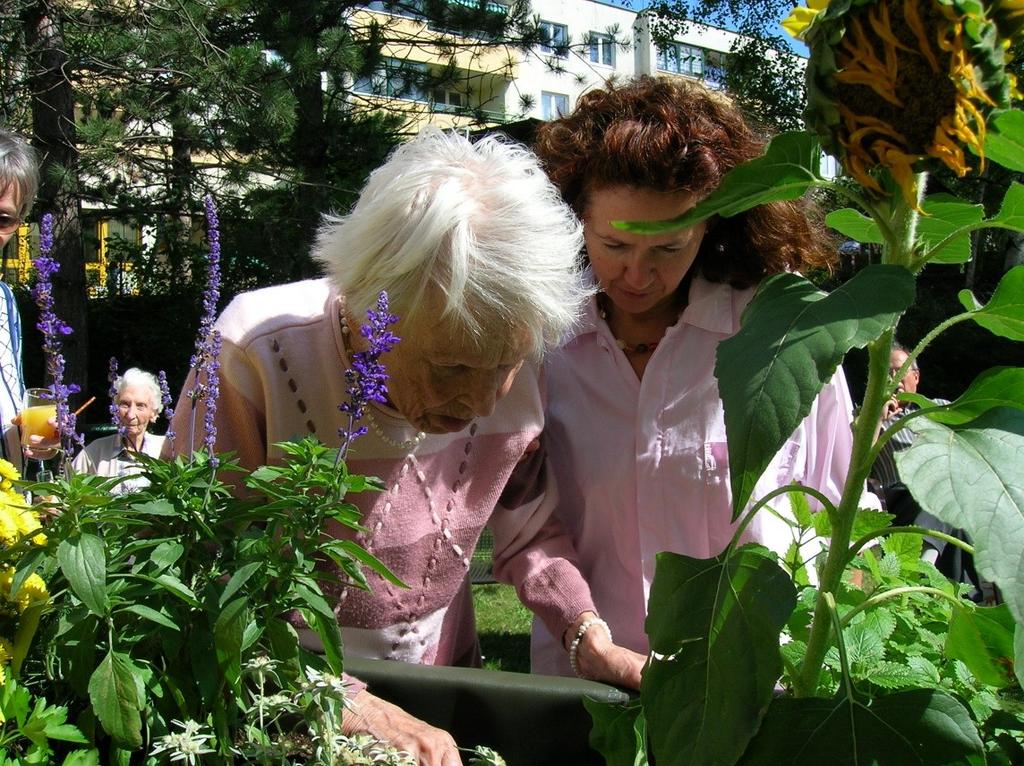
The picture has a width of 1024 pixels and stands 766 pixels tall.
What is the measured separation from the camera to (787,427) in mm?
765

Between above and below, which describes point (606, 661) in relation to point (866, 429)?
below

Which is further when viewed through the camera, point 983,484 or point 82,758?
point 82,758

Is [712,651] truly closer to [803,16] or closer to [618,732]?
[618,732]

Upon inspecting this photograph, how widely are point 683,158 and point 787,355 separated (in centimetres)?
122

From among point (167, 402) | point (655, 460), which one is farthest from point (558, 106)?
point (167, 402)

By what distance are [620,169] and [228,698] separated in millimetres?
1234

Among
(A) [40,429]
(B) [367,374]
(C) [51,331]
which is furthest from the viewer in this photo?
(A) [40,429]

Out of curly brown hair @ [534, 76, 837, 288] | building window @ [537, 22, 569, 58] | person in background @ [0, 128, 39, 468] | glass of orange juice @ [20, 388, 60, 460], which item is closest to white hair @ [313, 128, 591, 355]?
curly brown hair @ [534, 76, 837, 288]

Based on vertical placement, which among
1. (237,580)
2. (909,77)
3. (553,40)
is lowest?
(237,580)

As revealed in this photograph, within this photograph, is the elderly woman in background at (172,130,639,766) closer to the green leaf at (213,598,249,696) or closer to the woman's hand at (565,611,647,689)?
the woman's hand at (565,611,647,689)

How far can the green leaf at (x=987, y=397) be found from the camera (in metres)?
0.90

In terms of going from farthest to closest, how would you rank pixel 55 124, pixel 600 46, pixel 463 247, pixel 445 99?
pixel 600 46 → pixel 445 99 → pixel 55 124 → pixel 463 247

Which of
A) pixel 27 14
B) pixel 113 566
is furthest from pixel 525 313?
pixel 27 14

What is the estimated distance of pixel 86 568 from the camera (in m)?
1.03
